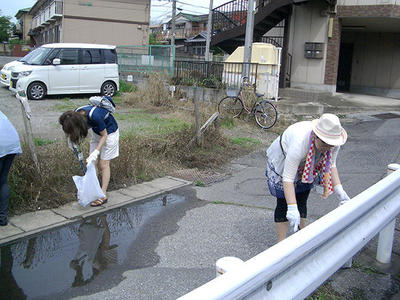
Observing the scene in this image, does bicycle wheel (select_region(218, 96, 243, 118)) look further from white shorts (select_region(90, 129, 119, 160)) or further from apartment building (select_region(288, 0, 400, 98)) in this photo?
apartment building (select_region(288, 0, 400, 98))

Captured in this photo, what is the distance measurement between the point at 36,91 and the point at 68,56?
1643mm

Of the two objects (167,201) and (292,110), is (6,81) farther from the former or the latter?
(167,201)

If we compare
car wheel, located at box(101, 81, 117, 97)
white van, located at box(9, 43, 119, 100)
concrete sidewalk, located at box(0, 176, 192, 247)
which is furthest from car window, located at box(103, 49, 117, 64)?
concrete sidewalk, located at box(0, 176, 192, 247)

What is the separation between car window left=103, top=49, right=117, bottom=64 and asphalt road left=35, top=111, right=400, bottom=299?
8.93 m

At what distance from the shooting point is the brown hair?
436 cm

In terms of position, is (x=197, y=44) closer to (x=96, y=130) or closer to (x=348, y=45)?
(x=348, y=45)

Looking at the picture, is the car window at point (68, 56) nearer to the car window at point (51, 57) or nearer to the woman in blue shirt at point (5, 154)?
the car window at point (51, 57)

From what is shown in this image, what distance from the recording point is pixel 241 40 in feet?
58.6

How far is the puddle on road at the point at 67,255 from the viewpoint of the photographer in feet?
10.7

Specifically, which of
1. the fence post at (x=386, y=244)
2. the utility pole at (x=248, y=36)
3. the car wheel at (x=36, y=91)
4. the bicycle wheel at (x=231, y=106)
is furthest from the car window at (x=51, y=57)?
the fence post at (x=386, y=244)

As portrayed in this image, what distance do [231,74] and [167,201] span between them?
25.8 feet

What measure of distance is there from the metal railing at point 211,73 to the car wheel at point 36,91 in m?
4.52

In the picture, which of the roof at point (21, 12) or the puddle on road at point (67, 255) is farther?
the roof at point (21, 12)

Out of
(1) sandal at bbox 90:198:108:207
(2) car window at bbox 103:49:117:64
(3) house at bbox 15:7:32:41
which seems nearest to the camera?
(1) sandal at bbox 90:198:108:207
